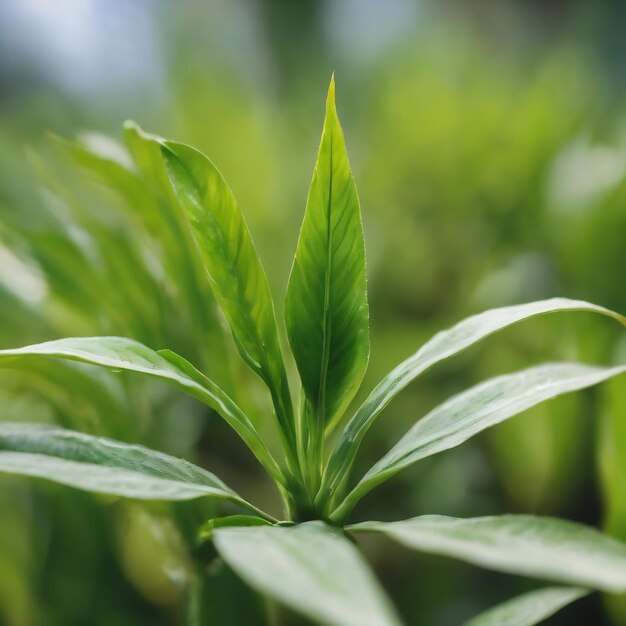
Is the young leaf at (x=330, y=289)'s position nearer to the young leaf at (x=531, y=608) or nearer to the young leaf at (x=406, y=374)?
the young leaf at (x=406, y=374)

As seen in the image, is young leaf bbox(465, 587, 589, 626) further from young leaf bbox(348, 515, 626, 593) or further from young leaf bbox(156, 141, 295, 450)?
young leaf bbox(156, 141, 295, 450)

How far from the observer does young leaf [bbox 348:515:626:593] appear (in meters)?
0.26

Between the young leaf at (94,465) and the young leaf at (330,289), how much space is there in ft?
0.29

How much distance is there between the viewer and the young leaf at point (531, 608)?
14.2 inches

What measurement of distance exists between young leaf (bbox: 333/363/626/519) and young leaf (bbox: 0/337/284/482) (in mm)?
72

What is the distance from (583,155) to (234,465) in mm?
727

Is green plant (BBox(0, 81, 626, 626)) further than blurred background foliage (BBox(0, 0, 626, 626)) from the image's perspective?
No

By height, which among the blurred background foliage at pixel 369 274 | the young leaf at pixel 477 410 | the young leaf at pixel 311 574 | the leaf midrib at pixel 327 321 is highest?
the blurred background foliage at pixel 369 274

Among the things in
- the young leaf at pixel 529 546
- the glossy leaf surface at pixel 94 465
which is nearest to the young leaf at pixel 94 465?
the glossy leaf surface at pixel 94 465

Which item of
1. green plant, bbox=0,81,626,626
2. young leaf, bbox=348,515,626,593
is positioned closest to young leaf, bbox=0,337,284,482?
green plant, bbox=0,81,626,626

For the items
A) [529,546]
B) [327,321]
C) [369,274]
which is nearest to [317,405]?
[327,321]

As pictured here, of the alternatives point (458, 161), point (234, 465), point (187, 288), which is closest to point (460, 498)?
point (234, 465)

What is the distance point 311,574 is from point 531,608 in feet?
0.63

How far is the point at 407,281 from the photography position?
1162mm
